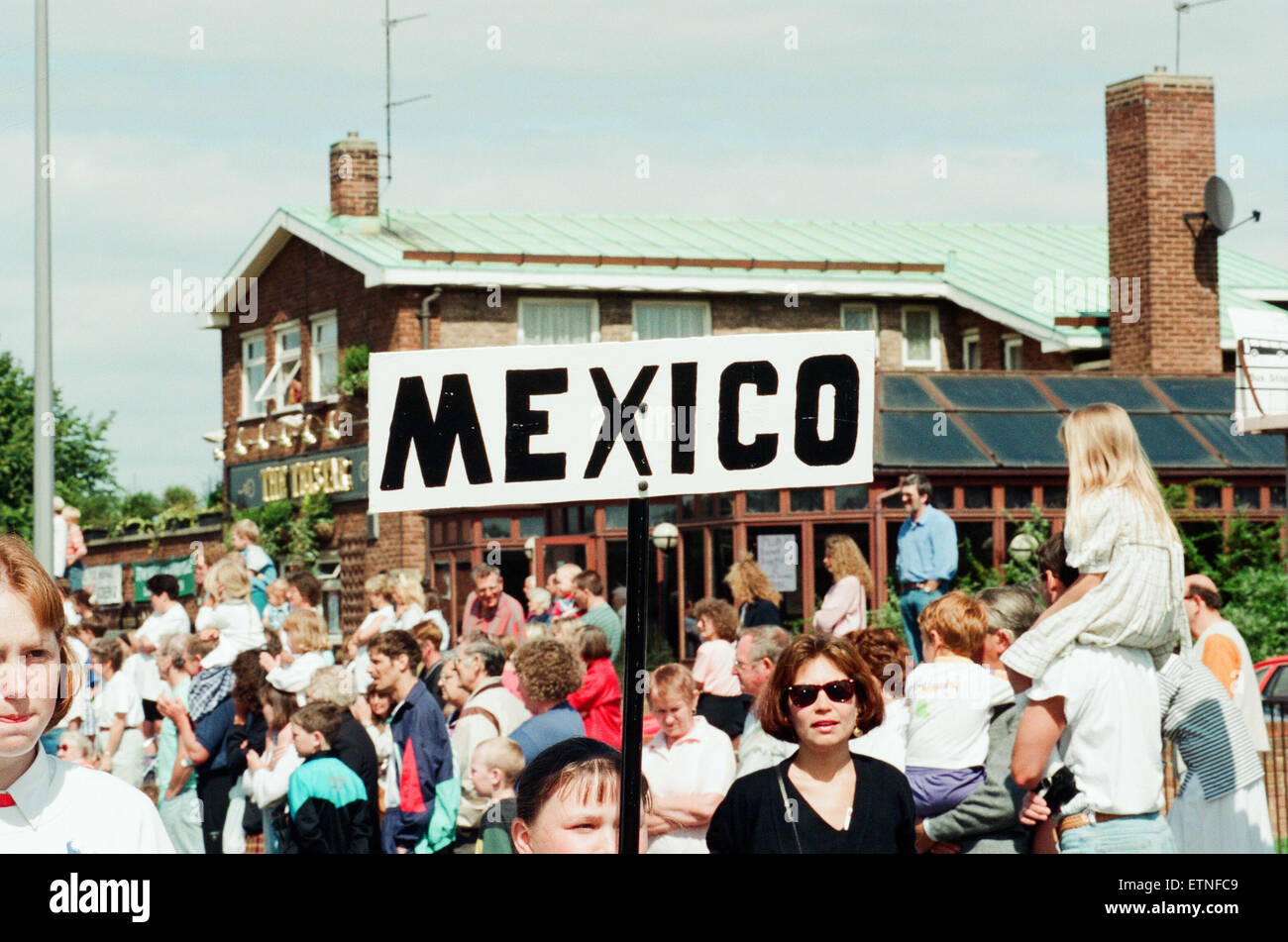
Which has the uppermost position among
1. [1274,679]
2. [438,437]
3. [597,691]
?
[438,437]

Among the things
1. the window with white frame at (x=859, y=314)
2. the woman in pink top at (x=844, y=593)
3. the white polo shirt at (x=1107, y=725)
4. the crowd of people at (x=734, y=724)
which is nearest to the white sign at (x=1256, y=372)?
the crowd of people at (x=734, y=724)

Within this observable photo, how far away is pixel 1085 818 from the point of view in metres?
4.85

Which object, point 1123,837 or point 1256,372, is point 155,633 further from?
point 1123,837

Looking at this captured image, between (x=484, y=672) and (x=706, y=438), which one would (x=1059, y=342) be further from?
(x=706, y=438)

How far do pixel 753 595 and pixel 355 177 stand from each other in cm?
2217

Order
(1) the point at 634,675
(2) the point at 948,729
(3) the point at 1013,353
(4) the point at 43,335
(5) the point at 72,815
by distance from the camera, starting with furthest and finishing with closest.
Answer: (3) the point at 1013,353, (4) the point at 43,335, (2) the point at 948,729, (1) the point at 634,675, (5) the point at 72,815

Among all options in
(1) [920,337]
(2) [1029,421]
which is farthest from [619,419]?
(1) [920,337]

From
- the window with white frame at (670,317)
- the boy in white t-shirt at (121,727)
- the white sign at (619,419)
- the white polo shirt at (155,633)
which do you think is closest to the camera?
the white sign at (619,419)

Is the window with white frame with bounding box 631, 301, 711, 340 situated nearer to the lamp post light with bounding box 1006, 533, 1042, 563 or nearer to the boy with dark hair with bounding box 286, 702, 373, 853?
the lamp post light with bounding box 1006, 533, 1042, 563

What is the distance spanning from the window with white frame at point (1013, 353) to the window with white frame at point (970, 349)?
0.69 m

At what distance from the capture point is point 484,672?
9398mm

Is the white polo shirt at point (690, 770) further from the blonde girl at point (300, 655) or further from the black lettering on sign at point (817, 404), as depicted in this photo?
the black lettering on sign at point (817, 404)

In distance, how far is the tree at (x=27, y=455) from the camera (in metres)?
56.9

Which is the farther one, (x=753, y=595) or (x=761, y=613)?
(x=753, y=595)
